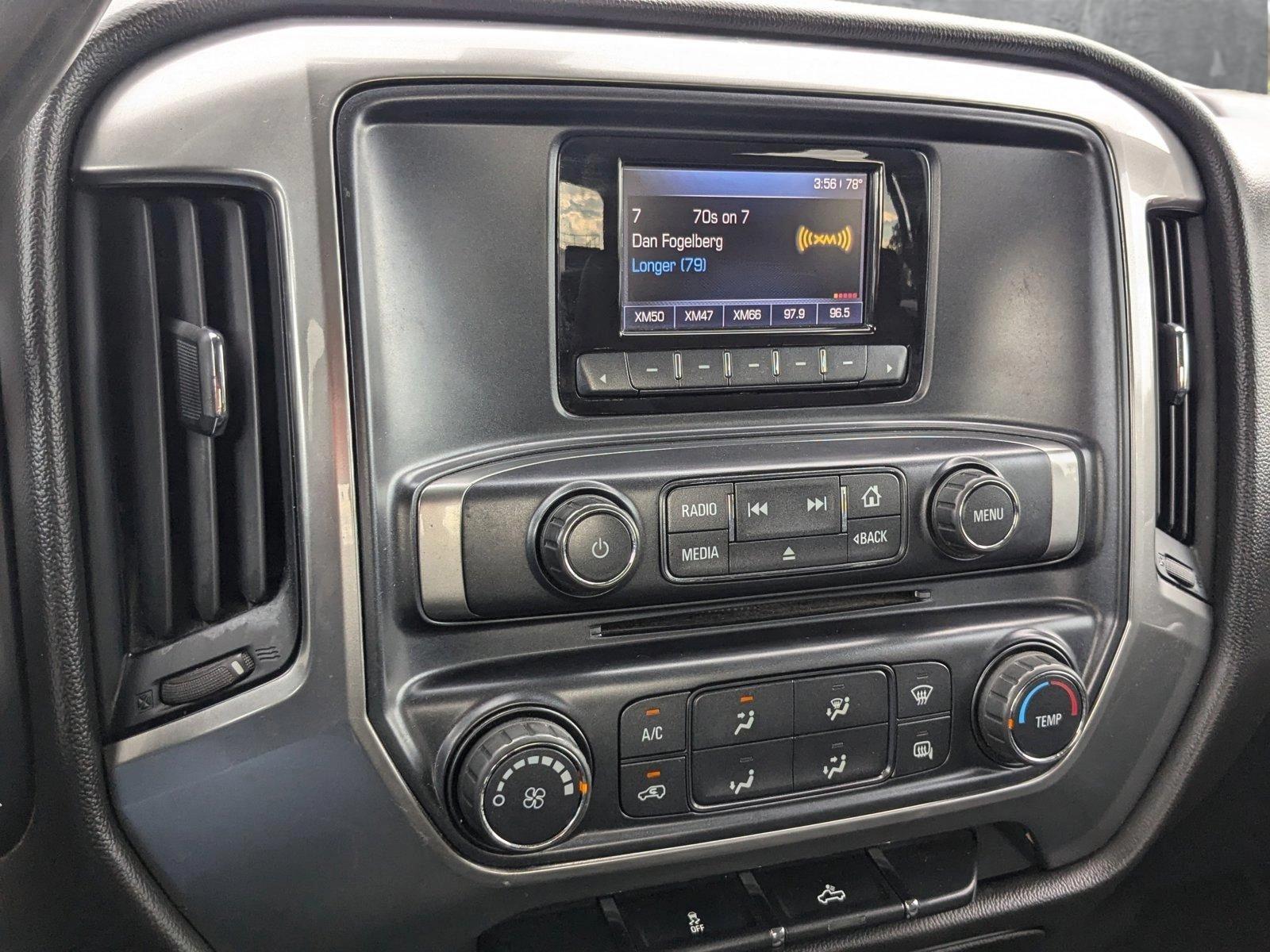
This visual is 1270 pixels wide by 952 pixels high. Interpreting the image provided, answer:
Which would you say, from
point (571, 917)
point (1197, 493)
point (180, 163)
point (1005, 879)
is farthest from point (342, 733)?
point (1197, 493)

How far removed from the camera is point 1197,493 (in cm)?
107

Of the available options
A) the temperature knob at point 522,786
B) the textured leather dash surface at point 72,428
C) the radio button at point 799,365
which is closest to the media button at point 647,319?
the radio button at point 799,365

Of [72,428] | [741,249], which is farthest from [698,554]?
[72,428]

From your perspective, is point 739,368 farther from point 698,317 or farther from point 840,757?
point 840,757

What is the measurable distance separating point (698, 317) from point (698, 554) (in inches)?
7.5

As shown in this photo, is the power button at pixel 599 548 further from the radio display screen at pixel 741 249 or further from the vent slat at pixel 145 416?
the vent slat at pixel 145 416

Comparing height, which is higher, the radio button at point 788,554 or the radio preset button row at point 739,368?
the radio preset button row at point 739,368

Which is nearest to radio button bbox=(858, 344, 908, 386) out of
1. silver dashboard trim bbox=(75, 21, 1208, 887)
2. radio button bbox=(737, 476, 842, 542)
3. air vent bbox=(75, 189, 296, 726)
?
radio button bbox=(737, 476, 842, 542)

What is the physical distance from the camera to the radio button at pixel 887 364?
3.05 feet

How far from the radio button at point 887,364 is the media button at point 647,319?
19cm

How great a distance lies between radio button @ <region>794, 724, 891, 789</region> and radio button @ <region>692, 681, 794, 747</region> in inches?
1.1

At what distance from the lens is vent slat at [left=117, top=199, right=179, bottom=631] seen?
0.76 m

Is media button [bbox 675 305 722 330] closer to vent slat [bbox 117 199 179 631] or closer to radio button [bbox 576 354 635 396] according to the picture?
radio button [bbox 576 354 635 396]

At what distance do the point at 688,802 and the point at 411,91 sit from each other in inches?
23.7
